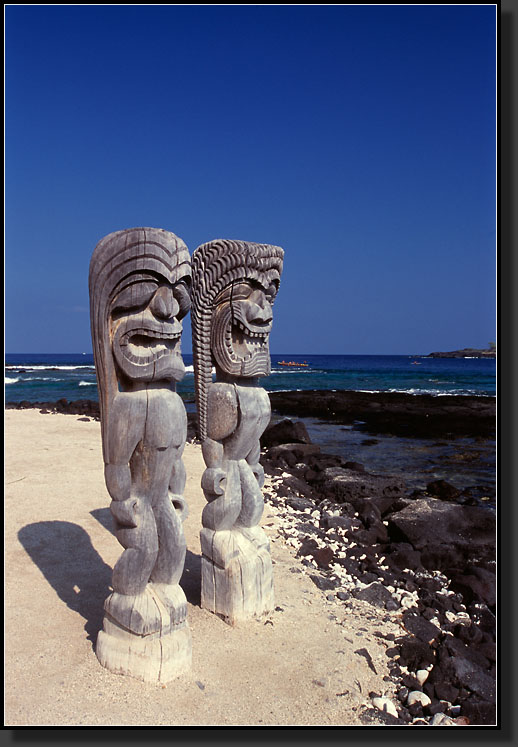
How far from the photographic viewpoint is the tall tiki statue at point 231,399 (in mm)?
4488

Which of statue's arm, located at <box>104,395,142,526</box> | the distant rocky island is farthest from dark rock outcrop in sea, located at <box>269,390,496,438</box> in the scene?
the distant rocky island

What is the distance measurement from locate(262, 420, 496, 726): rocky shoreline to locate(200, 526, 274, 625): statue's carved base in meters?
0.98

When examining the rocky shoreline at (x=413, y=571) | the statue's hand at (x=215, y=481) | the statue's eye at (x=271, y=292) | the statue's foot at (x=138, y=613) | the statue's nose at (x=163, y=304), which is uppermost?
the statue's eye at (x=271, y=292)

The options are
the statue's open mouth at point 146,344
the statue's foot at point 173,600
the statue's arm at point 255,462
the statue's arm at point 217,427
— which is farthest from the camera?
the statue's arm at point 255,462

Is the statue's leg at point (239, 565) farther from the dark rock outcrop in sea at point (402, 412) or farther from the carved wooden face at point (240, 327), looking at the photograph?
the dark rock outcrop in sea at point (402, 412)

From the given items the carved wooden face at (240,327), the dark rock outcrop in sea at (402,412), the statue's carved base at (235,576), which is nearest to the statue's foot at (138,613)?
the statue's carved base at (235,576)

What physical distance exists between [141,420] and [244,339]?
4.46 feet

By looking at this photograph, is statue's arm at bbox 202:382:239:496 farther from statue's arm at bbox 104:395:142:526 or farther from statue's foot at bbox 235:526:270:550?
statue's arm at bbox 104:395:142:526

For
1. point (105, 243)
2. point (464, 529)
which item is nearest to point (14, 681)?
point (105, 243)

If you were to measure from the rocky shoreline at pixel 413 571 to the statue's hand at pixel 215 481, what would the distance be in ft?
5.53

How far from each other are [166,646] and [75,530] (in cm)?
306

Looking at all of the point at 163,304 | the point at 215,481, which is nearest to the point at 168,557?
the point at 215,481

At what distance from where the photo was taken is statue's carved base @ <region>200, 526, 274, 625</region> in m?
4.48

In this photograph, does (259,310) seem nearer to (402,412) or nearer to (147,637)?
(147,637)
